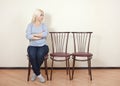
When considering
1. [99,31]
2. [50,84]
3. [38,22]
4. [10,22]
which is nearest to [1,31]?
[10,22]

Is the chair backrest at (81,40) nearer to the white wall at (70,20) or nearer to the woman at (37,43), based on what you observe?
the white wall at (70,20)

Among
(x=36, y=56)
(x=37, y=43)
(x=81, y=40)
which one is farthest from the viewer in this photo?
(x=81, y=40)

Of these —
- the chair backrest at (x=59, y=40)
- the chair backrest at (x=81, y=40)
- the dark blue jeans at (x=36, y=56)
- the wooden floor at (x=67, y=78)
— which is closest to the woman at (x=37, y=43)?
the dark blue jeans at (x=36, y=56)

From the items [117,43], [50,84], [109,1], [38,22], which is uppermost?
[109,1]

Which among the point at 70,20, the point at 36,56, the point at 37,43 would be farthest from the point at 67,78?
the point at 70,20

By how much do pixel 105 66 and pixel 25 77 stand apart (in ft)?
5.61

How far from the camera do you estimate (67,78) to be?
411 centimetres

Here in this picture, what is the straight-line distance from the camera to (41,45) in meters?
4.07

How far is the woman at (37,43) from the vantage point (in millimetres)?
3910

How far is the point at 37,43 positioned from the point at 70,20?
0.96m

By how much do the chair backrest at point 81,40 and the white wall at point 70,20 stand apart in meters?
0.13

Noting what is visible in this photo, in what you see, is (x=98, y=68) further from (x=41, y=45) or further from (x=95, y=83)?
(x=41, y=45)

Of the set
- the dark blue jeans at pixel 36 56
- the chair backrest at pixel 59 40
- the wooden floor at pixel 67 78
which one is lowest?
the wooden floor at pixel 67 78

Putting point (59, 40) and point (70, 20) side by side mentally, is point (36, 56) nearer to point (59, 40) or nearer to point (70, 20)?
point (59, 40)
